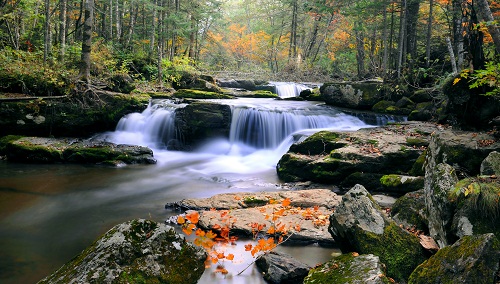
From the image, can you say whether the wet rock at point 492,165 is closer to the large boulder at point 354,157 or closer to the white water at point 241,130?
the large boulder at point 354,157

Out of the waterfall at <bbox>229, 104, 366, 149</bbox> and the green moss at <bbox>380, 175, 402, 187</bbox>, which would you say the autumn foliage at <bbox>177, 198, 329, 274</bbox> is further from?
the waterfall at <bbox>229, 104, 366, 149</bbox>

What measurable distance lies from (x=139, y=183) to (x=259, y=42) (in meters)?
33.8

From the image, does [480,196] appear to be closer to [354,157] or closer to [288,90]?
[354,157]

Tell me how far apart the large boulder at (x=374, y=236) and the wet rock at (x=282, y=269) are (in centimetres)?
67

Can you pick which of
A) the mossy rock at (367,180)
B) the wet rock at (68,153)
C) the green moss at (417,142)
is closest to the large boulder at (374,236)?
the mossy rock at (367,180)

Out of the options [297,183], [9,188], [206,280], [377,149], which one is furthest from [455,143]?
[9,188]

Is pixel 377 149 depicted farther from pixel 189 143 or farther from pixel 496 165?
pixel 189 143

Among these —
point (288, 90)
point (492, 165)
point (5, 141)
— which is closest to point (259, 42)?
point (288, 90)

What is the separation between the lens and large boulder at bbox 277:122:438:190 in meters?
8.23

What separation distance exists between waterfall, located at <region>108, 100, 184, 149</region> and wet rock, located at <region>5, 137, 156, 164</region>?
1624 millimetres

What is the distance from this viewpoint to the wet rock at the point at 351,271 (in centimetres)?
302

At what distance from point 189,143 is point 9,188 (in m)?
6.19

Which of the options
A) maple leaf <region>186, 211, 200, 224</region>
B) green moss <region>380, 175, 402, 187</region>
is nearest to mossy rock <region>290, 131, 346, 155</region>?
green moss <region>380, 175, 402, 187</region>

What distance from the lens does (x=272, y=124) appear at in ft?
43.8
